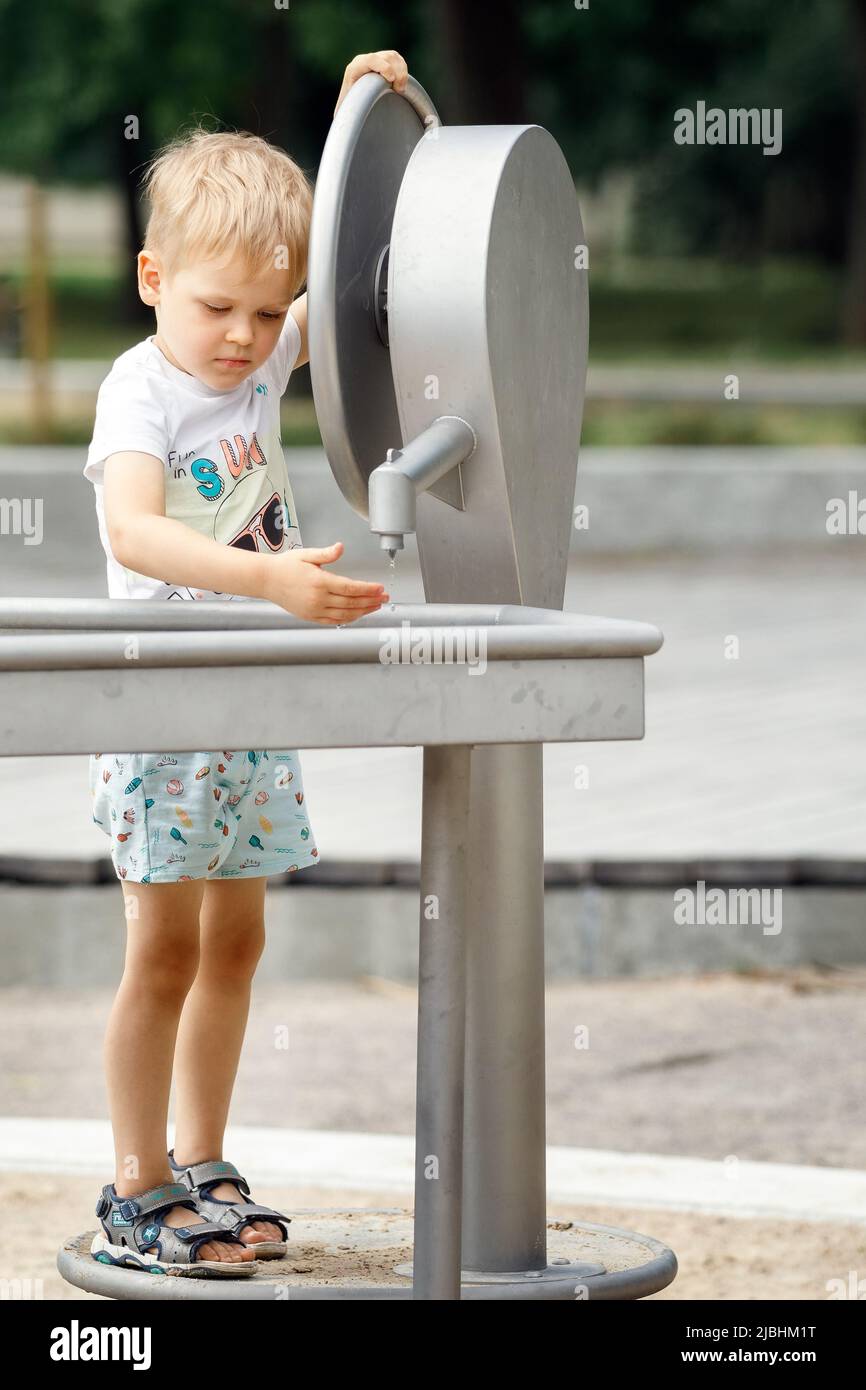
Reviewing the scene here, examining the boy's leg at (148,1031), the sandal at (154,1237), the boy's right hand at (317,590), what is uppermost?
the boy's right hand at (317,590)

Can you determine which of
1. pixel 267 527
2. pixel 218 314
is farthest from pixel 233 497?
pixel 218 314

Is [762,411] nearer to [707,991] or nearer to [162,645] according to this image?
[707,991]

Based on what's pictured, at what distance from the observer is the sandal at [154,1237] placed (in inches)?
99.4

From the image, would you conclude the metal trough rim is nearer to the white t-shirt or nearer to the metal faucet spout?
the metal faucet spout

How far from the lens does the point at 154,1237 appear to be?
257 centimetres

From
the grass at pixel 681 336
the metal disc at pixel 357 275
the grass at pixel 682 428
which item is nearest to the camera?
the metal disc at pixel 357 275

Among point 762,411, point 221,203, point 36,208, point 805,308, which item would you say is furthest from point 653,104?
point 221,203

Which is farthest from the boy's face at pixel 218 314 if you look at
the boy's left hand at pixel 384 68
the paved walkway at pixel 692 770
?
the paved walkway at pixel 692 770

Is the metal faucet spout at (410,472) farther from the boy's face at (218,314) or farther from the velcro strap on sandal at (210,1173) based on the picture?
the velcro strap on sandal at (210,1173)

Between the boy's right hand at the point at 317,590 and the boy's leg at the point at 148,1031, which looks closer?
the boy's right hand at the point at 317,590

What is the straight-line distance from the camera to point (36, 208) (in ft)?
39.4

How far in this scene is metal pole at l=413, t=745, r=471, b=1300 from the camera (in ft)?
7.00

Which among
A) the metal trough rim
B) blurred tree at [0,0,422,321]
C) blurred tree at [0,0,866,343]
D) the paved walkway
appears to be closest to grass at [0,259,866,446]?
blurred tree at [0,0,866,343]

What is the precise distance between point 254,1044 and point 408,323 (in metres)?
2.61
